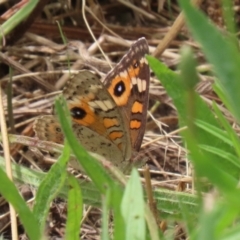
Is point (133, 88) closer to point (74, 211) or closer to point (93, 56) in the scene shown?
point (74, 211)

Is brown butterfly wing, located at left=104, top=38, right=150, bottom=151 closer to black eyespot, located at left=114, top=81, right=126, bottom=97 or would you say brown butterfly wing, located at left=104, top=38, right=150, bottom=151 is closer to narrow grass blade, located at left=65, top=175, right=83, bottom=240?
black eyespot, located at left=114, top=81, right=126, bottom=97

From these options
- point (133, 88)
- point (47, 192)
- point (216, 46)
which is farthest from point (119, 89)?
point (216, 46)

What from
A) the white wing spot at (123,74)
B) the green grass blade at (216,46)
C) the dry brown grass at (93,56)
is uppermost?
the green grass blade at (216,46)

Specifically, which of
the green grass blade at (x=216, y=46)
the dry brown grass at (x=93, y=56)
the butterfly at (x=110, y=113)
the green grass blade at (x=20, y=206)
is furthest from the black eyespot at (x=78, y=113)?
the green grass blade at (x=216, y=46)

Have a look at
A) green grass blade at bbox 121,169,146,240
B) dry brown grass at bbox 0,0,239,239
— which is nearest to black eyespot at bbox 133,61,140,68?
dry brown grass at bbox 0,0,239,239

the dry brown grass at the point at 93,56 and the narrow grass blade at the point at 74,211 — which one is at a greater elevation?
the narrow grass blade at the point at 74,211

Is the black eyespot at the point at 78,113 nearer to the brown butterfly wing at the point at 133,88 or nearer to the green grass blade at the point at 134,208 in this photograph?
the brown butterfly wing at the point at 133,88

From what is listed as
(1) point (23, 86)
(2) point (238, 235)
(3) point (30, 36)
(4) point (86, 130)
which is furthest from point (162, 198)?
(3) point (30, 36)
